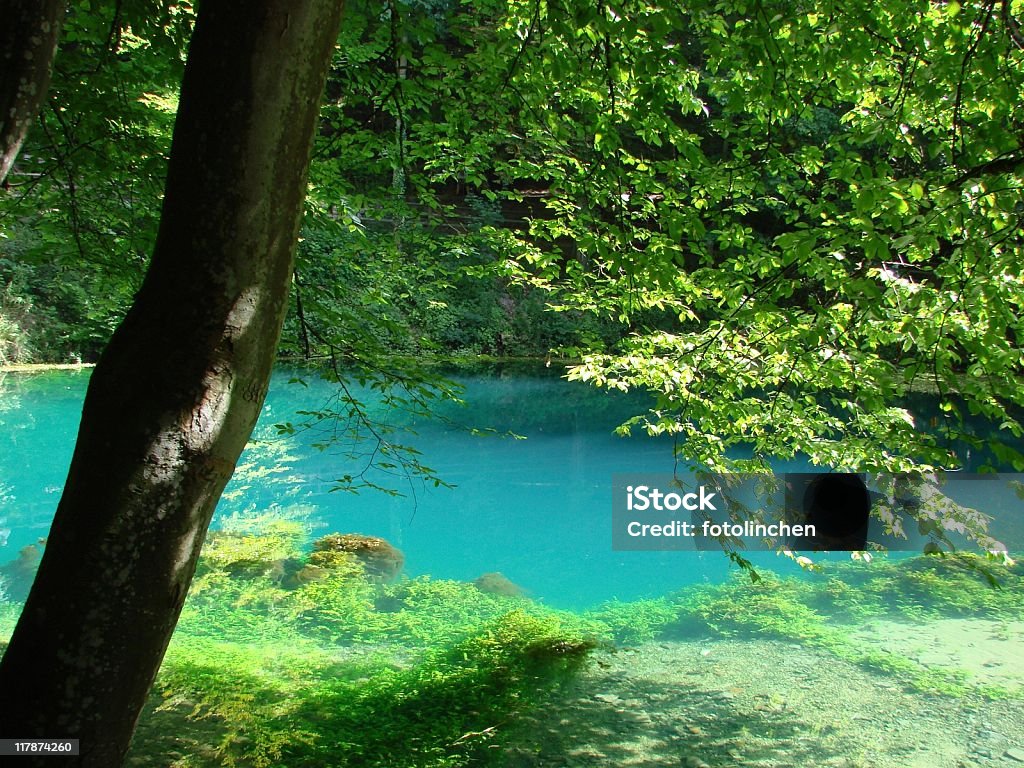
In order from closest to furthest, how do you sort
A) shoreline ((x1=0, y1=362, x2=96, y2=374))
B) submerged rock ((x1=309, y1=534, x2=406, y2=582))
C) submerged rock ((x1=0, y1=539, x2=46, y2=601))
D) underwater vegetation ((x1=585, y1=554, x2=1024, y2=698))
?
1. underwater vegetation ((x1=585, y1=554, x2=1024, y2=698))
2. submerged rock ((x1=0, y1=539, x2=46, y2=601))
3. submerged rock ((x1=309, y1=534, x2=406, y2=582))
4. shoreline ((x1=0, y1=362, x2=96, y2=374))

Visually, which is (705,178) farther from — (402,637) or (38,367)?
(38,367)

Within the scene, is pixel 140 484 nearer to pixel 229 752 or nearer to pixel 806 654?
pixel 229 752

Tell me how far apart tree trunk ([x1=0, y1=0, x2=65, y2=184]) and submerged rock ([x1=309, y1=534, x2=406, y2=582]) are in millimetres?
5829

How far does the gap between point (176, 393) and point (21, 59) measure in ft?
1.92

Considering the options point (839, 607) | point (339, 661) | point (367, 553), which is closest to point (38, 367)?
point (367, 553)

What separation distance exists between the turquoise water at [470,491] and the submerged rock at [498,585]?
111 millimetres

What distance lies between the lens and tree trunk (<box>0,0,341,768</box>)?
3.59 feet

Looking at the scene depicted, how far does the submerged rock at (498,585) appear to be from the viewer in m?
6.59

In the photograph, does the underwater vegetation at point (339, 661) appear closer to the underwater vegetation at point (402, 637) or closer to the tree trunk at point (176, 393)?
the underwater vegetation at point (402, 637)

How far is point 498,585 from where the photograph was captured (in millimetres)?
6730

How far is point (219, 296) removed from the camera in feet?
3.85

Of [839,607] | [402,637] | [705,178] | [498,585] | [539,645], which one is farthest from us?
[498,585]

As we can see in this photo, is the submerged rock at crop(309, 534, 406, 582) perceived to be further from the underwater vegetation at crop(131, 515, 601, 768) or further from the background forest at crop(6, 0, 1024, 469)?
the background forest at crop(6, 0, 1024, 469)

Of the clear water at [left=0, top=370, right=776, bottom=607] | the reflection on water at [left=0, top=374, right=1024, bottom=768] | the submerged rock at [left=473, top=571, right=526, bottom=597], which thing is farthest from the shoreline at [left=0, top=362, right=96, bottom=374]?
the submerged rock at [left=473, top=571, right=526, bottom=597]
